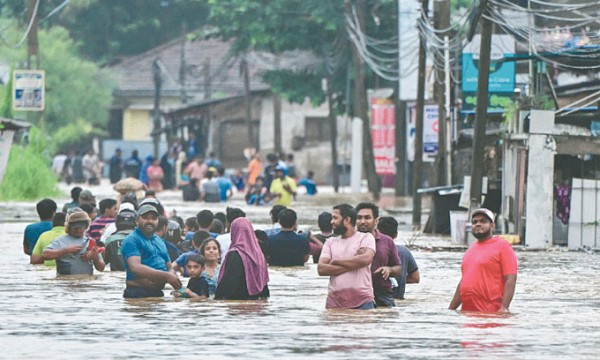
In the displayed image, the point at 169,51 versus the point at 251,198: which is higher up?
the point at 169,51

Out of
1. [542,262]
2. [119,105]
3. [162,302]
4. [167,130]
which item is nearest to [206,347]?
[162,302]

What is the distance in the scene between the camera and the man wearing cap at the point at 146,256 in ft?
63.2

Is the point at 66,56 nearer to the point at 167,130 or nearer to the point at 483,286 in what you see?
the point at 167,130

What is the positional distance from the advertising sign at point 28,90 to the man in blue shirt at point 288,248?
28.4 m

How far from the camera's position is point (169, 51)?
96188 millimetres

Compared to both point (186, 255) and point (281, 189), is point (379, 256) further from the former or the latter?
point (281, 189)

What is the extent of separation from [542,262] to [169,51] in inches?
2730

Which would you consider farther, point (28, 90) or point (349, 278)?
point (28, 90)

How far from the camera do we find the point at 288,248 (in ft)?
86.1

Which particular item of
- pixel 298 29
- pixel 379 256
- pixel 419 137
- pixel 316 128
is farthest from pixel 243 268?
pixel 316 128

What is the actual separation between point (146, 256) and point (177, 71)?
7713cm

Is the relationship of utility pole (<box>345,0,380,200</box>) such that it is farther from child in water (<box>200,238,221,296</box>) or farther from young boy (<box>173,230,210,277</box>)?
child in water (<box>200,238,221,296</box>)

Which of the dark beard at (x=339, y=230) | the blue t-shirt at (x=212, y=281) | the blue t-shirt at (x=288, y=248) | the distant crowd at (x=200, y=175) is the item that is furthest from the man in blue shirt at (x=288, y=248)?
the distant crowd at (x=200, y=175)

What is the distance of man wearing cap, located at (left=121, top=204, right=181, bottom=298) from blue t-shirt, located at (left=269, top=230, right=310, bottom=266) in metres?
6.37
